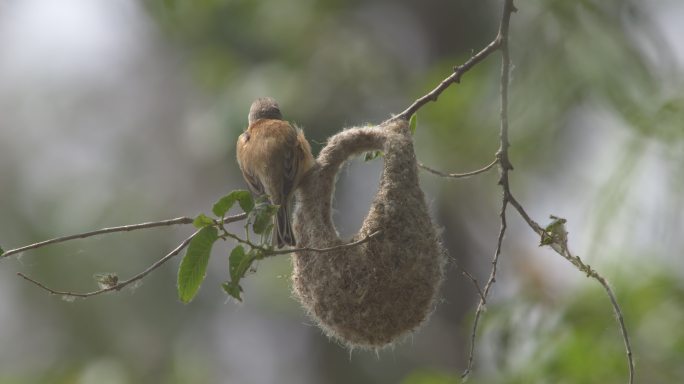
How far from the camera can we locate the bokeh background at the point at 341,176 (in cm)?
410

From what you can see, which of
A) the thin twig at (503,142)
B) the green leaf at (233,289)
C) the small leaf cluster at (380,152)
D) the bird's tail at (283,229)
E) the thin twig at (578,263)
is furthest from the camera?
the small leaf cluster at (380,152)

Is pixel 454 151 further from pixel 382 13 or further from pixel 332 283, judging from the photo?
pixel 382 13

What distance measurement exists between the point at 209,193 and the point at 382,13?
336 centimetres

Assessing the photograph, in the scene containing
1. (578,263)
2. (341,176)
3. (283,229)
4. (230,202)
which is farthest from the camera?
(341,176)

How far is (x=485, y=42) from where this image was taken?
11.7m

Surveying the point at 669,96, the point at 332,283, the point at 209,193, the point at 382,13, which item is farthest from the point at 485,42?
the point at 332,283

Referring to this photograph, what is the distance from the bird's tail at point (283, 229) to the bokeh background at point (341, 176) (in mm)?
197

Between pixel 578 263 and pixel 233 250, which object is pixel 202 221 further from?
pixel 578 263

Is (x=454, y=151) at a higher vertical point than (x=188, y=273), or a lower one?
higher

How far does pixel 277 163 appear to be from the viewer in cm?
388

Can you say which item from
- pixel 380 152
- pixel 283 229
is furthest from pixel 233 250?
pixel 380 152

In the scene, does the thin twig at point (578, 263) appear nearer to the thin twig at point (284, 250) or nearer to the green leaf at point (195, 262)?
the thin twig at point (284, 250)

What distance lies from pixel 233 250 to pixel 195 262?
0.18 m

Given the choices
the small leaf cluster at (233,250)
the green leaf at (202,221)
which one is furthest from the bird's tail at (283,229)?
the green leaf at (202,221)
